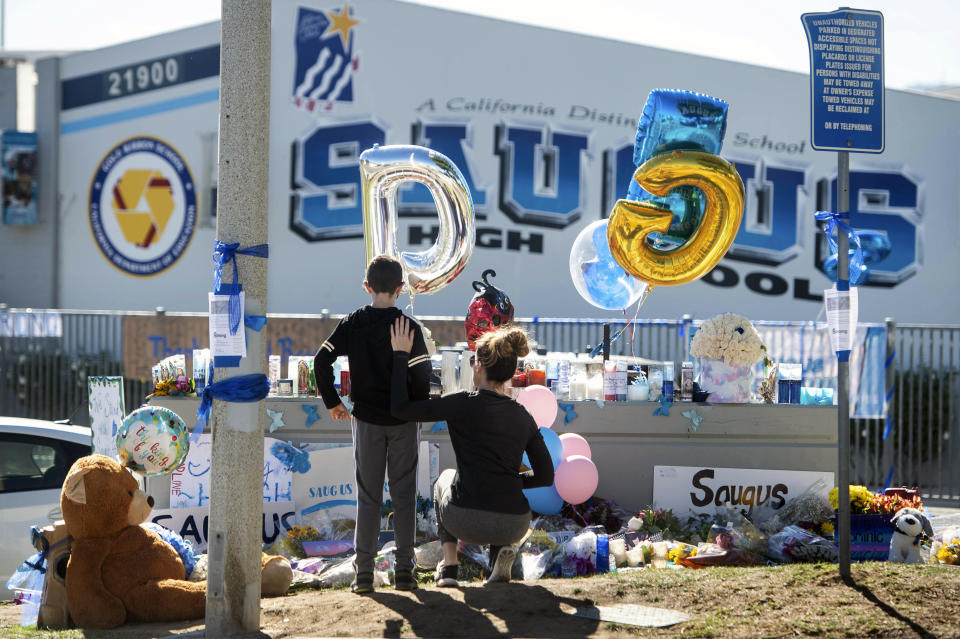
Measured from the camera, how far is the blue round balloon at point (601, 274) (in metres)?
8.37

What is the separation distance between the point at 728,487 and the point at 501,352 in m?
3.14

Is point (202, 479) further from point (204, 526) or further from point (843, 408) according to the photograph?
point (843, 408)

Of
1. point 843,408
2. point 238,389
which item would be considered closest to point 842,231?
point 843,408

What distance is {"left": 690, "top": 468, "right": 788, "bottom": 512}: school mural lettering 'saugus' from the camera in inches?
308

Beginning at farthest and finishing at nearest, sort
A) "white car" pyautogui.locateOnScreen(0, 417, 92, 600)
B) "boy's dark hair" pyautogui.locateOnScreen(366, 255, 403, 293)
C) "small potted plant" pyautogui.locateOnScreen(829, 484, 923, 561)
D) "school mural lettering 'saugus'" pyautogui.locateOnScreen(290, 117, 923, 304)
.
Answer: "school mural lettering 'saugus'" pyautogui.locateOnScreen(290, 117, 923, 304) < "white car" pyautogui.locateOnScreen(0, 417, 92, 600) < "small potted plant" pyautogui.locateOnScreen(829, 484, 923, 561) < "boy's dark hair" pyautogui.locateOnScreen(366, 255, 403, 293)

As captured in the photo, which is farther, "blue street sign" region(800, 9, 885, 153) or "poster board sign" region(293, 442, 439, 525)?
"poster board sign" region(293, 442, 439, 525)

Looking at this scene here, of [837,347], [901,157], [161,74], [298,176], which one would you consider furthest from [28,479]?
[901,157]

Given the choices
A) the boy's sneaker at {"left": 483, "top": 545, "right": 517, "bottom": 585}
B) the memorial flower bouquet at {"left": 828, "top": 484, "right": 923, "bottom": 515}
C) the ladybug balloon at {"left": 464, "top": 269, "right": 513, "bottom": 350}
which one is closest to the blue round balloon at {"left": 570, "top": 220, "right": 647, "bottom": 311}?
the ladybug balloon at {"left": 464, "top": 269, "right": 513, "bottom": 350}

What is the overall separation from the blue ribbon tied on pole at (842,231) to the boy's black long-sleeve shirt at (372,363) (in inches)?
93.2

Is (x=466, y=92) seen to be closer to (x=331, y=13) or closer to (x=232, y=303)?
(x=331, y=13)

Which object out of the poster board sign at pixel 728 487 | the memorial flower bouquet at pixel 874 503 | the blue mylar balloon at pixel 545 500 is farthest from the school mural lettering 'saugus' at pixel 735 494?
the blue mylar balloon at pixel 545 500

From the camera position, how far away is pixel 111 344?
605 inches

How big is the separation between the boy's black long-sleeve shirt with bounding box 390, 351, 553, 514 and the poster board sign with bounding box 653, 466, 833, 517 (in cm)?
260

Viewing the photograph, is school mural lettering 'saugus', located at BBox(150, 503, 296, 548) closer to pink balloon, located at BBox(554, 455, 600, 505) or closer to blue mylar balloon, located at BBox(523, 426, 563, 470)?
blue mylar balloon, located at BBox(523, 426, 563, 470)
